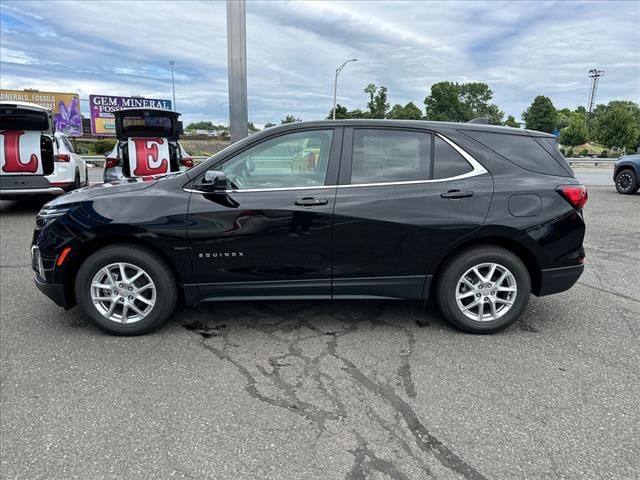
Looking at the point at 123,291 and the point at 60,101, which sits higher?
the point at 60,101

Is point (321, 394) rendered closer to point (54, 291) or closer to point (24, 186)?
point (54, 291)

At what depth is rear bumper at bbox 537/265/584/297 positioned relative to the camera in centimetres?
378

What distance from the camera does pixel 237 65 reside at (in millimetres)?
9438

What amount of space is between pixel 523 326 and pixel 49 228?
3997 mm

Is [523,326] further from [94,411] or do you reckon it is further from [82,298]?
[82,298]

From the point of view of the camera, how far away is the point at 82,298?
11.9 feet

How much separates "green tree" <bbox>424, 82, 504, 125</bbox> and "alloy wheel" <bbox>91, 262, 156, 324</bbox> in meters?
65.9

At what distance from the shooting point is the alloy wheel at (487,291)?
374 centimetres

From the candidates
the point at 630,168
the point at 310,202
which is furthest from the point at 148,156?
the point at 630,168

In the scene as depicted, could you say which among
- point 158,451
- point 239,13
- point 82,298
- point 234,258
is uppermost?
point 239,13

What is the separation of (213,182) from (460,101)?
264 feet

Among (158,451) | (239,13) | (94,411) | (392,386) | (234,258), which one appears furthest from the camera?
(239,13)

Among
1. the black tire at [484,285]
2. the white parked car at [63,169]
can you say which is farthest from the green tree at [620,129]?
the black tire at [484,285]

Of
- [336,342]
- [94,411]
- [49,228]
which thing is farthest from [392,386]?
[49,228]
